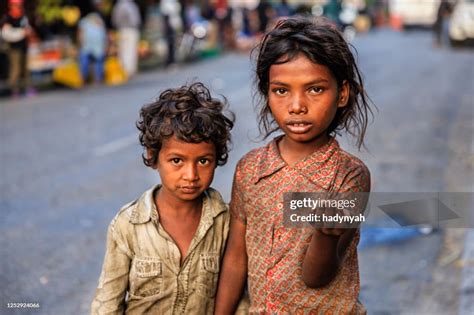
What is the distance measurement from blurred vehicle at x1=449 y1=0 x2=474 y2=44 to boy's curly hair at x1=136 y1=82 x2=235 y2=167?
24.2 meters

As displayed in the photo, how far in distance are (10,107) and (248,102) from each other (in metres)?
4.12

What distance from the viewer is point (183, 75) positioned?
20.3 metres

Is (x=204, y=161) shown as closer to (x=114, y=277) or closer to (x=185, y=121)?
(x=185, y=121)

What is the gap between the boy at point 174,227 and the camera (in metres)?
2.57

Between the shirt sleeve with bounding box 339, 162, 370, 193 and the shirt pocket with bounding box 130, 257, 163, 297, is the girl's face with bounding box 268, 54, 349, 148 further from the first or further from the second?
the shirt pocket with bounding box 130, 257, 163, 297

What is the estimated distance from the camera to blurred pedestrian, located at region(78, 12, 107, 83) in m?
17.3

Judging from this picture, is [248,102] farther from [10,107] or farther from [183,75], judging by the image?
[183,75]

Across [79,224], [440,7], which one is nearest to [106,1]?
[440,7]

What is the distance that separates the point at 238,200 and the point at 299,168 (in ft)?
0.81

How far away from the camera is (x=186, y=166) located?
256 cm

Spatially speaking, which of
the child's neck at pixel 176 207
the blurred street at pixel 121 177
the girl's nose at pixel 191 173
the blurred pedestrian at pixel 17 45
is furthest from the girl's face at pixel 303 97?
the blurred pedestrian at pixel 17 45

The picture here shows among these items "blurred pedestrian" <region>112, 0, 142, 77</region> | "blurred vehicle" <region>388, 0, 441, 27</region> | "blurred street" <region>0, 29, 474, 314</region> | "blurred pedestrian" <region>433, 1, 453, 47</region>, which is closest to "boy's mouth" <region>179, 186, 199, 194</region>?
"blurred street" <region>0, 29, 474, 314</region>

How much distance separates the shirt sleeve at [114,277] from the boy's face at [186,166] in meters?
0.24

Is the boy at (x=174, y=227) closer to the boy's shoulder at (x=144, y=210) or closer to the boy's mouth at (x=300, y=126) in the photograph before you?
the boy's shoulder at (x=144, y=210)
